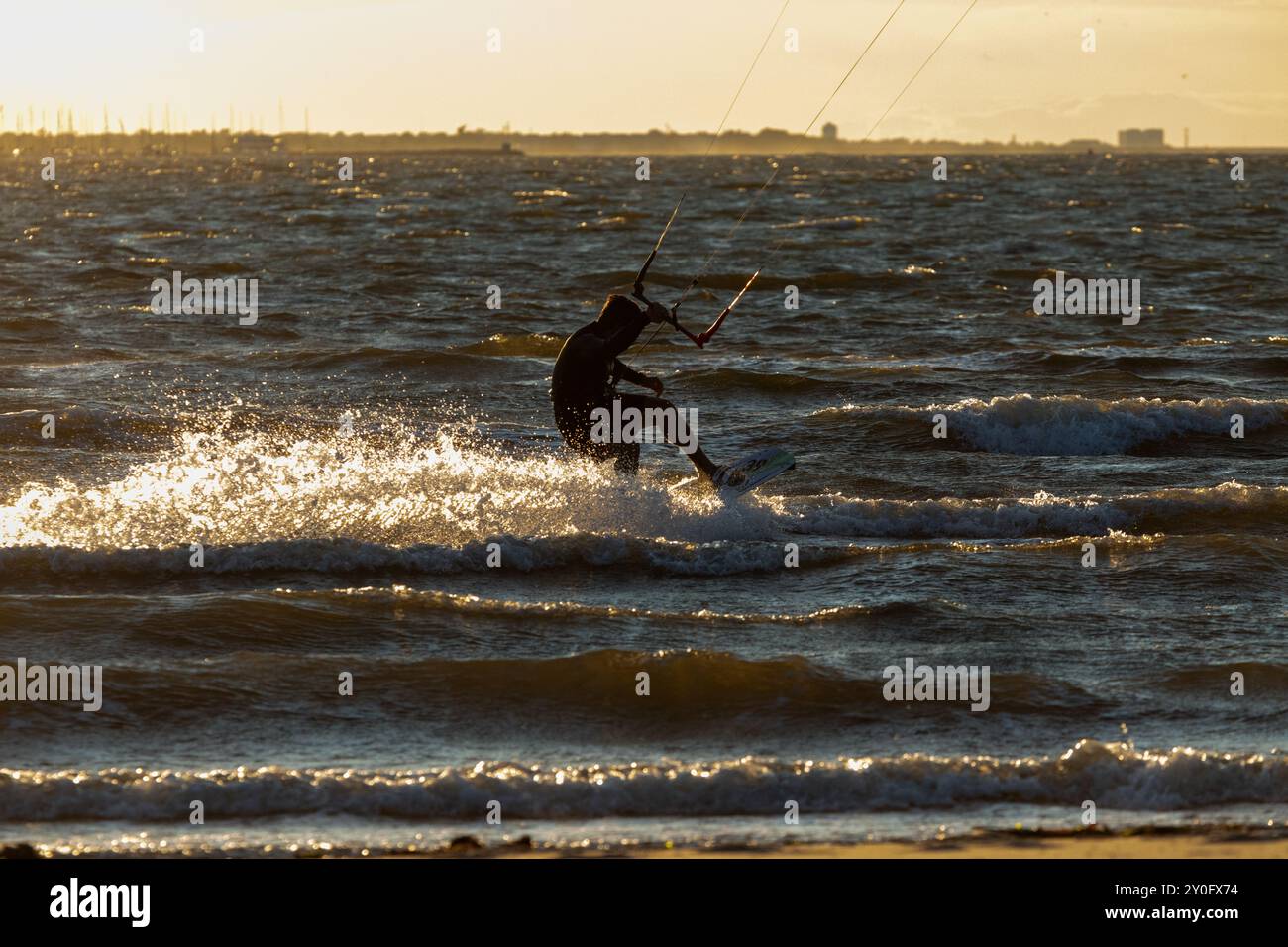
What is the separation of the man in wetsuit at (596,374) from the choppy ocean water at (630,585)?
32.4 inches

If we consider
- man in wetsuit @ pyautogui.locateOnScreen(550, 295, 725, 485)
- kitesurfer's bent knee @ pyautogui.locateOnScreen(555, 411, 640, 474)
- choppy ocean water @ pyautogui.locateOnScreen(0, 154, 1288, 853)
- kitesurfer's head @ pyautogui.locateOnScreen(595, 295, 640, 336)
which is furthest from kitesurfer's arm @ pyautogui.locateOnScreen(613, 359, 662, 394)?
choppy ocean water @ pyautogui.locateOnScreen(0, 154, 1288, 853)

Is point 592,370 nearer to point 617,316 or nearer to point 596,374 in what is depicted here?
point 596,374

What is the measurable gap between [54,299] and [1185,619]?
83.5 feet

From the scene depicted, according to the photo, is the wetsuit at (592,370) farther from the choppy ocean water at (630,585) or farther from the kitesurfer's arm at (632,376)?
the choppy ocean water at (630,585)

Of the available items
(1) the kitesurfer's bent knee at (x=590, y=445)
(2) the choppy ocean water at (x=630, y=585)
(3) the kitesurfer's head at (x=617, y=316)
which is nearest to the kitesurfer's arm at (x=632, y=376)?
(3) the kitesurfer's head at (x=617, y=316)

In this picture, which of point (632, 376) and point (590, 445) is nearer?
point (632, 376)

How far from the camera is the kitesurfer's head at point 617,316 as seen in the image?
12.7 m

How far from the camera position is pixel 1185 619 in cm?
1067

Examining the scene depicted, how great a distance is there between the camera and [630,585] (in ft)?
38.8

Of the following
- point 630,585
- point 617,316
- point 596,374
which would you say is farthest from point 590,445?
point 630,585

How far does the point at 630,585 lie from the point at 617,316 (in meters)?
2.21

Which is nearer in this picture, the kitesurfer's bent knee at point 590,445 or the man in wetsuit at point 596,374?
the man in wetsuit at point 596,374
